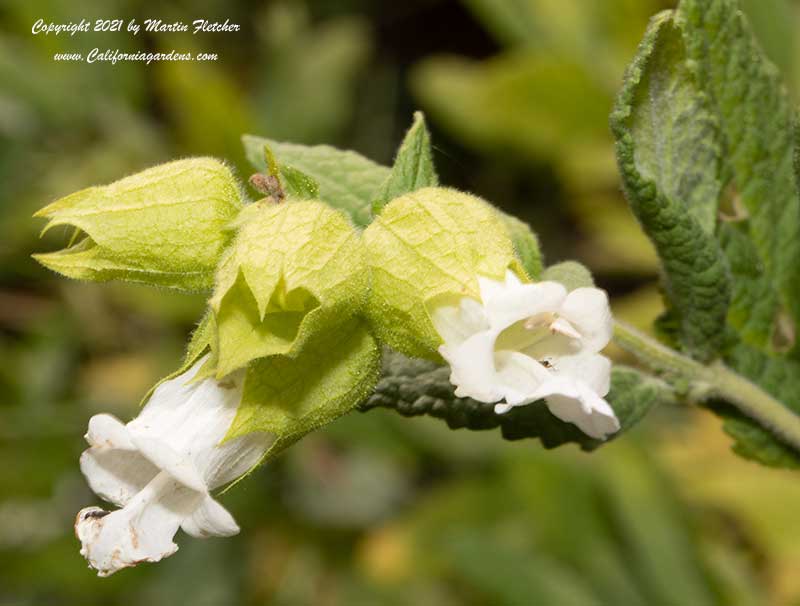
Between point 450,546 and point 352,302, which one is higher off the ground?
point 352,302

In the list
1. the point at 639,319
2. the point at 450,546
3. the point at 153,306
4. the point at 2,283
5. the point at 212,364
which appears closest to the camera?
the point at 212,364

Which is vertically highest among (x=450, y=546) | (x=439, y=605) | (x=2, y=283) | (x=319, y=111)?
(x=319, y=111)

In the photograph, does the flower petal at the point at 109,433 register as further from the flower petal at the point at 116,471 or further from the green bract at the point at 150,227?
the green bract at the point at 150,227

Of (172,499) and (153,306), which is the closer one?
(172,499)

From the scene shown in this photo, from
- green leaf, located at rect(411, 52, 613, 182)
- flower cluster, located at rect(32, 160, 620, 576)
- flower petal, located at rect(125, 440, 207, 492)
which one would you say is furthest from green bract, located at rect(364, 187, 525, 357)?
green leaf, located at rect(411, 52, 613, 182)

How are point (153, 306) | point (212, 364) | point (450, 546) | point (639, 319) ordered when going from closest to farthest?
point (212, 364), point (450, 546), point (639, 319), point (153, 306)

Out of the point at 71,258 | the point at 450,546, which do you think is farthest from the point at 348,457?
the point at 71,258

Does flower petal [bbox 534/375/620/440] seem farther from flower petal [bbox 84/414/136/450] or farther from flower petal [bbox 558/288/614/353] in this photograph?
flower petal [bbox 84/414/136/450]

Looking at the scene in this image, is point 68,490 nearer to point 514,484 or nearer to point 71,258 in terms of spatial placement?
point 514,484
